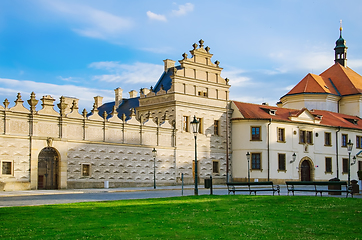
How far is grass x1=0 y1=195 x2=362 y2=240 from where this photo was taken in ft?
36.4

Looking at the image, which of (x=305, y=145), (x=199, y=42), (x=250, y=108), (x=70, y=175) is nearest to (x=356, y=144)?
(x=305, y=145)

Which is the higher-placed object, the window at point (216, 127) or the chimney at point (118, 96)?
the chimney at point (118, 96)

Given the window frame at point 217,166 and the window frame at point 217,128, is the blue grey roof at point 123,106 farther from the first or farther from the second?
the window frame at point 217,166

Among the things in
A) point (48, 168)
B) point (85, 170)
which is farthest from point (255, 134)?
point (48, 168)

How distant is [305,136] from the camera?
5291 centimetres

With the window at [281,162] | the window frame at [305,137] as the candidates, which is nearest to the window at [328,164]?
the window frame at [305,137]

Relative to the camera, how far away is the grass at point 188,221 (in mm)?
11086

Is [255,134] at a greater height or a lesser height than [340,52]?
lesser

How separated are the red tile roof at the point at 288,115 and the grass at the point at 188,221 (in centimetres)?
3201

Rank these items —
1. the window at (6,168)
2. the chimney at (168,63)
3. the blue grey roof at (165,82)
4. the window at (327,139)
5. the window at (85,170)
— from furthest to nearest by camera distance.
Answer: the window at (327,139) < the chimney at (168,63) < the blue grey roof at (165,82) < the window at (85,170) < the window at (6,168)

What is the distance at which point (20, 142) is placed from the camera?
33.4 m

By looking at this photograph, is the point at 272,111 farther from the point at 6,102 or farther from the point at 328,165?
the point at 6,102

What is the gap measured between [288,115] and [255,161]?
25.7ft

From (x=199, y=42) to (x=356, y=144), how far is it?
24645mm
